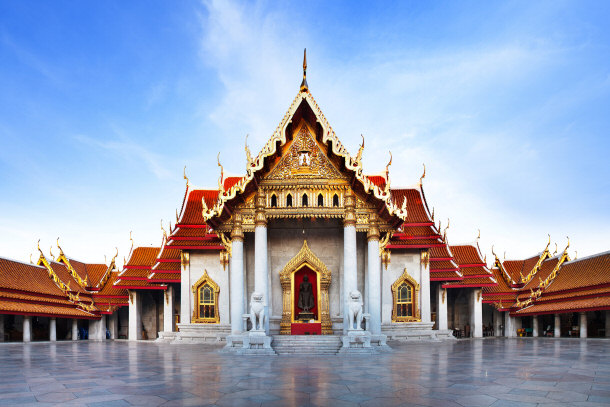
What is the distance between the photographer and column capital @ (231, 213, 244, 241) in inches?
673

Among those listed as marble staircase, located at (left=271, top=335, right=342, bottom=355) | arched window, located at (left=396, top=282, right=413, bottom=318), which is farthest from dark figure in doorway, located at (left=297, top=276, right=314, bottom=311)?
arched window, located at (left=396, top=282, right=413, bottom=318)

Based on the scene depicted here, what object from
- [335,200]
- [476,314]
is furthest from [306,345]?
[476,314]

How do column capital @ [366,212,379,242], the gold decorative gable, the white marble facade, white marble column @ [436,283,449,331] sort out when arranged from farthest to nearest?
1. white marble column @ [436,283,449,331]
2. the white marble facade
3. the gold decorative gable
4. column capital @ [366,212,379,242]

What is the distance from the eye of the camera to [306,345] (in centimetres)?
1581

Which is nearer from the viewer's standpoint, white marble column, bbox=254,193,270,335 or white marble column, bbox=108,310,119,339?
white marble column, bbox=254,193,270,335

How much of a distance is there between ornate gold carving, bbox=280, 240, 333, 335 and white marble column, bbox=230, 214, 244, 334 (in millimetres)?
2361

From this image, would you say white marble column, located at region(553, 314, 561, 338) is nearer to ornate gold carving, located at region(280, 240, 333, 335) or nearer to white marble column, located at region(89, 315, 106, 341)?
ornate gold carving, located at region(280, 240, 333, 335)

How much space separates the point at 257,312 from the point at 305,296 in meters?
3.39

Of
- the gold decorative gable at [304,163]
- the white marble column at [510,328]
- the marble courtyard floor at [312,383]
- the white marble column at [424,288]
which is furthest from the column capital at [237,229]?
the white marble column at [510,328]

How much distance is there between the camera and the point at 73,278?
32531 mm

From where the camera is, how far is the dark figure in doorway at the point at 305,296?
60.0 ft

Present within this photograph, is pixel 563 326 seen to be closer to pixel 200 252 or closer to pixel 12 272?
Result: pixel 200 252

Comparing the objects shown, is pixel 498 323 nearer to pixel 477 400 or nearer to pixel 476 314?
pixel 476 314

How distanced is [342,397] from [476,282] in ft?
76.4
